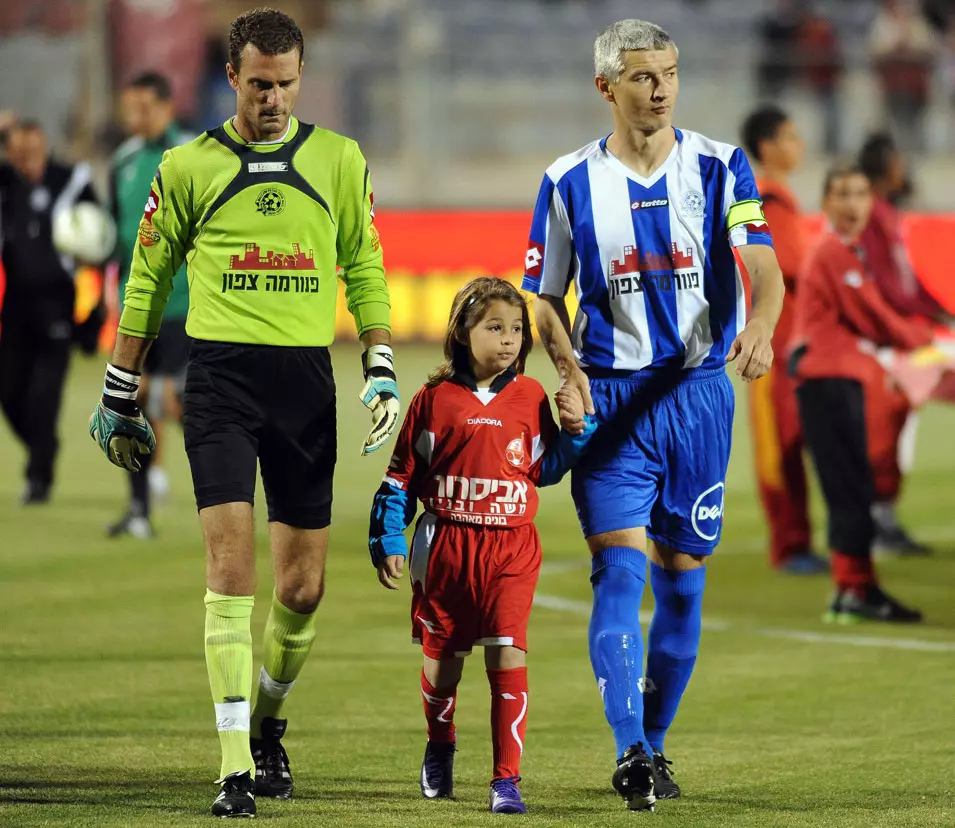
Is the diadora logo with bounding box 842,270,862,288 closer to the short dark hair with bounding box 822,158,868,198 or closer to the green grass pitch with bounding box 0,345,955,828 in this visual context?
the short dark hair with bounding box 822,158,868,198

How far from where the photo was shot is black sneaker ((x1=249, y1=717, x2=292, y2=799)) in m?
5.57

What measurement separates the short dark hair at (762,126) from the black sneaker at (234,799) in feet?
19.1

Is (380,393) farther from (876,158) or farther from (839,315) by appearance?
(876,158)

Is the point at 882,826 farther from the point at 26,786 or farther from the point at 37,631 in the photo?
the point at 37,631

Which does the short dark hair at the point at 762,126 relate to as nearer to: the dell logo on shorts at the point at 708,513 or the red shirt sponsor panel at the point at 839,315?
the red shirt sponsor panel at the point at 839,315

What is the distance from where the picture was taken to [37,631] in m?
8.52

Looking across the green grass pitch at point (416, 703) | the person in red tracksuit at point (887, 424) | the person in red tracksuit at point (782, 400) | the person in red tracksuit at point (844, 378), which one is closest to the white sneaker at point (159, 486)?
the green grass pitch at point (416, 703)

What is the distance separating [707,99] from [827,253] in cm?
1596

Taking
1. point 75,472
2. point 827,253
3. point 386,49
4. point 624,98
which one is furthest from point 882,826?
point 386,49

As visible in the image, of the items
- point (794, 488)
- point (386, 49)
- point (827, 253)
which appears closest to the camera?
point (827, 253)

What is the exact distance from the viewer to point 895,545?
36.2ft

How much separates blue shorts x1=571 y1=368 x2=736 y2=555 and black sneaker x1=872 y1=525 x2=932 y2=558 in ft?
18.1

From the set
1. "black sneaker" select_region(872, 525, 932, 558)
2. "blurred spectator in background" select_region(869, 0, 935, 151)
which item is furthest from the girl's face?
"blurred spectator in background" select_region(869, 0, 935, 151)

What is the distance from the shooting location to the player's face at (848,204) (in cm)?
888
